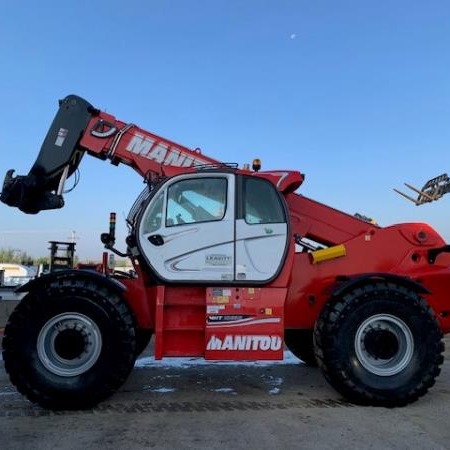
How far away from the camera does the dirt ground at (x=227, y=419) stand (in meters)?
4.58

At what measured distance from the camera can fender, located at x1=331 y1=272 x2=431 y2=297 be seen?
608 cm

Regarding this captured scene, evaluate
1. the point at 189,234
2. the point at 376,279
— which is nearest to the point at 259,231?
the point at 189,234

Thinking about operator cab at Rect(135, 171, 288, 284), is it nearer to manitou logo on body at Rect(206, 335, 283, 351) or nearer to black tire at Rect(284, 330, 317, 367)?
manitou logo on body at Rect(206, 335, 283, 351)

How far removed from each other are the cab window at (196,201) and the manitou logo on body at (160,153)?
70cm

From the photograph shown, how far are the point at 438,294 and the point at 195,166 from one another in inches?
135

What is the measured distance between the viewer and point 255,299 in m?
6.07

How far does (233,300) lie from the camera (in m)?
6.04

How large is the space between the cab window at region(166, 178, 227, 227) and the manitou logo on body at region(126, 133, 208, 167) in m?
0.70

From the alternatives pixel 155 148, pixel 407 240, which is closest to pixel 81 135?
pixel 155 148

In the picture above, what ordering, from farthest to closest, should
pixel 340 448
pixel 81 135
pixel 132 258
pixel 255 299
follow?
pixel 81 135 → pixel 132 258 → pixel 255 299 → pixel 340 448

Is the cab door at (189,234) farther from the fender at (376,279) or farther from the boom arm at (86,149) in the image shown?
Answer: the fender at (376,279)

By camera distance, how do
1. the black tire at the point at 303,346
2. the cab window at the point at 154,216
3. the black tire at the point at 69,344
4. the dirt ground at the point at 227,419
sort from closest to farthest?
the dirt ground at the point at 227,419 < the black tire at the point at 69,344 < the cab window at the point at 154,216 < the black tire at the point at 303,346

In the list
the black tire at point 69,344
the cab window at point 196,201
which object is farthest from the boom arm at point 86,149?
the black tire at point 69,344

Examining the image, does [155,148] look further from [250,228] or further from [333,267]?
[333,267]
